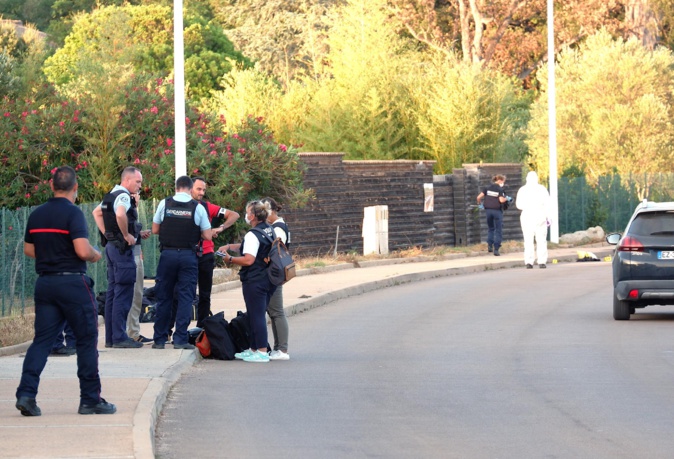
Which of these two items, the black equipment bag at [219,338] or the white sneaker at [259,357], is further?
the black equipment bag at [219,338]

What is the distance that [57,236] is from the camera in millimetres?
10438

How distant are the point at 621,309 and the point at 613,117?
105 feet

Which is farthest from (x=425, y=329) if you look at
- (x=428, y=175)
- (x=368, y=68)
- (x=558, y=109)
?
(x=558, y=109)

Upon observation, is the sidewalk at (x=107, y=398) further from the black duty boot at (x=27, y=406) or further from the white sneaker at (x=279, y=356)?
the white sneaker at (x=279, y=356)

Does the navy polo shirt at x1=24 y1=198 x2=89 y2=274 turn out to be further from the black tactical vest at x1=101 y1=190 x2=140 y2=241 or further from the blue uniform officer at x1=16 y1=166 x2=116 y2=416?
the black tactical vest at x1=101 y1=190 x2=140 y2=241

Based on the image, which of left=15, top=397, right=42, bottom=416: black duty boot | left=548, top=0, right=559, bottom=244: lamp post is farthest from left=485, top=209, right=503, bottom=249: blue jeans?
left=15, top=397, right=42, bottom=416: black duty boot

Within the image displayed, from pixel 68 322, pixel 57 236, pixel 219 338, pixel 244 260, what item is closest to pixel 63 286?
pixel 68 322

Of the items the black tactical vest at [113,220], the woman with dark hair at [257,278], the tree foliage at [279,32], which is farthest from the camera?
the tree foliage at [279,32]

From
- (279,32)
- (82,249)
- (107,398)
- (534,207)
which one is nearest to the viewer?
(82,249)

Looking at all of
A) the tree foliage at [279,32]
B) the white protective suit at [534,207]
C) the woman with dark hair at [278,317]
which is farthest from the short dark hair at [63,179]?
the tree foliage at [279,32]

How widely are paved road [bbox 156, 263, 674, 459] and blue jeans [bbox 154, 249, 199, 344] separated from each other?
2.07ft

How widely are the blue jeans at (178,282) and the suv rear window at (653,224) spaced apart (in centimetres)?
717

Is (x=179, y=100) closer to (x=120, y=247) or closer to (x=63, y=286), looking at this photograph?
(x=120, y=247)

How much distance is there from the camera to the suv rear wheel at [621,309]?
62.3 feet
